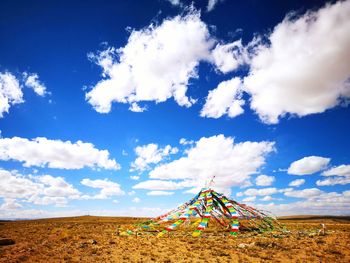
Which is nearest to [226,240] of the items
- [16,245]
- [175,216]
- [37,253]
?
[175,216]

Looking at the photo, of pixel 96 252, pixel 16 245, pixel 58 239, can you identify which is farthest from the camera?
pixel 58 239

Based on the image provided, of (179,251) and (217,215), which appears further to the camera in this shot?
(217,215)

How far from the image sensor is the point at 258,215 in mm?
26000

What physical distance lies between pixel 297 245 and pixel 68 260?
13.6m

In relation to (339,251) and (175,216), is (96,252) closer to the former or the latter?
(175,216)

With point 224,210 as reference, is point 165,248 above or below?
below

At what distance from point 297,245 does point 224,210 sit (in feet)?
34.0

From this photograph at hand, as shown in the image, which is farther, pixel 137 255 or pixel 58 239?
pixel 58 239

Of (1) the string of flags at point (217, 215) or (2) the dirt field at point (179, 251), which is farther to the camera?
(1) the string of flags at point (217, 215)

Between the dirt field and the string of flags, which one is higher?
the string of flags

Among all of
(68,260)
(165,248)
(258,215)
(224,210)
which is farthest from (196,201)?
(68,260)

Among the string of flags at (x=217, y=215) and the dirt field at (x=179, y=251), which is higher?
the string of flags at (x=217, y=215)

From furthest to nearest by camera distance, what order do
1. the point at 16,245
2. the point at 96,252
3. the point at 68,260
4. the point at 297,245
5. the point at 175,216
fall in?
the point at 175,216 < the point at 16,245 < the point at 297,245 < the point at 96,252 < the point at 68,260

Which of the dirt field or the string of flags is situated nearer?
the dirt field
